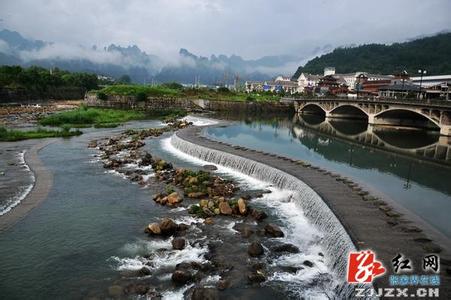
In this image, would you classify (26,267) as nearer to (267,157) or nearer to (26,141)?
(267,157)

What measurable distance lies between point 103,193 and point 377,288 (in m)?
16.1

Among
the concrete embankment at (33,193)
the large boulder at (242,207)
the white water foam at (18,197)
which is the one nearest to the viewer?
the concrete embankment at (33,193)

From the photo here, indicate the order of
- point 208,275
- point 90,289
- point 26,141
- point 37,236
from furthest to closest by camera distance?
point 26,141 → point 37,236 → point 208,275 → point 90,289

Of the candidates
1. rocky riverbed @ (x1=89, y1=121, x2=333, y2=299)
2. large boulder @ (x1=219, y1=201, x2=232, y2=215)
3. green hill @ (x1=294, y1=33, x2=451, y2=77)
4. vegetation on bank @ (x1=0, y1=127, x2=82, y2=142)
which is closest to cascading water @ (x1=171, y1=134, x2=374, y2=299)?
rocky riverbed @ (x1=89, y1=121, x2=333, y2=299)

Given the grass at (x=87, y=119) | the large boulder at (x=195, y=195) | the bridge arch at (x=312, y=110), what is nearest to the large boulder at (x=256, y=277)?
the large boulder at (x=195, y=195)

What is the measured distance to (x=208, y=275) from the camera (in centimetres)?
1289

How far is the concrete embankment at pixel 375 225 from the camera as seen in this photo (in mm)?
12312

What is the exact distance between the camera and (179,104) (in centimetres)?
8162

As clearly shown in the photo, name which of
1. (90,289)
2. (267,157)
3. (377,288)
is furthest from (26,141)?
(377,288)

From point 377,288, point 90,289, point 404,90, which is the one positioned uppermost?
point 404,90

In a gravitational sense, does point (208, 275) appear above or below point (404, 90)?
below

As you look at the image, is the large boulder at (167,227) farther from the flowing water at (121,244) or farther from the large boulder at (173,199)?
the large boulder at (173,199)

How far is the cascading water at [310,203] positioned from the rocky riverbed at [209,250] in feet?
2.34

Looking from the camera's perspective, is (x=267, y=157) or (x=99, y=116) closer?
(x=267, y=157)
